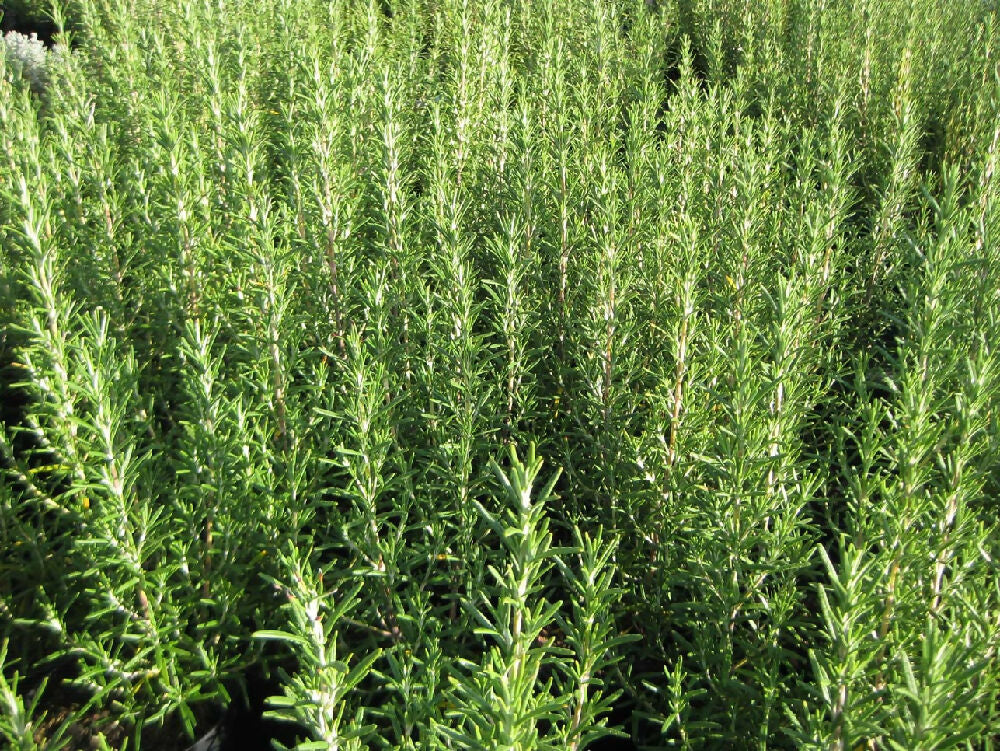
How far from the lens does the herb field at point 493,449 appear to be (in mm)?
1550

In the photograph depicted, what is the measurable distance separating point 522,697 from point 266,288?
1612mm

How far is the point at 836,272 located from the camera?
115 inches

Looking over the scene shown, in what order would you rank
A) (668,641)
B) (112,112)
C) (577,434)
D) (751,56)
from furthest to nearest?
(751,56) < (112,112) < (577,434) < (668,641)

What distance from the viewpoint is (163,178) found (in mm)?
2873

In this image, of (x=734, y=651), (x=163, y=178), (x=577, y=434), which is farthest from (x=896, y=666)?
(x=163, y=178)

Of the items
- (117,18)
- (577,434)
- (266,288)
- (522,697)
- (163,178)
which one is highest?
(117,18)

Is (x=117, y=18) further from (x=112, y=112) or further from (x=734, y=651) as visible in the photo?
(x=734, y=651)

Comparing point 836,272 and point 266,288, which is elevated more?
point 266,288

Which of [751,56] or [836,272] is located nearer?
[836,272]

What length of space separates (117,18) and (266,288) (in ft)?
11.3

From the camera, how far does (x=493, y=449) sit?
104 inches

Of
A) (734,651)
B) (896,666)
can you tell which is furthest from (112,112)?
(896,666)

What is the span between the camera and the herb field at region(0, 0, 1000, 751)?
1550 mm

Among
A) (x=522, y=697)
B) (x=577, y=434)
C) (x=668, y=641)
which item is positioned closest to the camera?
(x=522, y=697)
